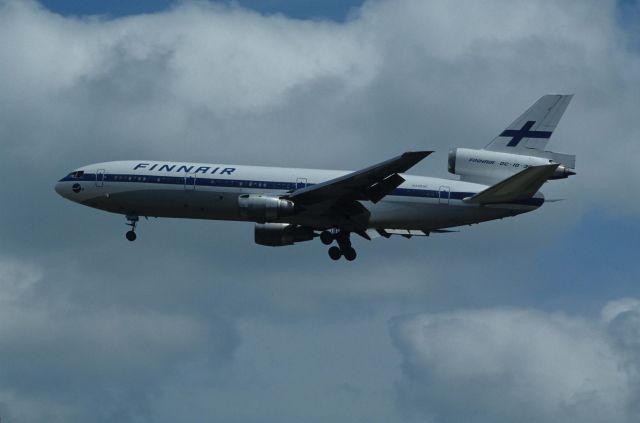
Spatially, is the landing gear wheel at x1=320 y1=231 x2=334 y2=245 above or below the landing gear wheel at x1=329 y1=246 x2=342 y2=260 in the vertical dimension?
above

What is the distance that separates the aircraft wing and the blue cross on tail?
762 centimetres

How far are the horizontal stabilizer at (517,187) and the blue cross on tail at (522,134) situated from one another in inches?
182

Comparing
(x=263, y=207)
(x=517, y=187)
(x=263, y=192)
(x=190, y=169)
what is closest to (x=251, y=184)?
(x=263, y=192)

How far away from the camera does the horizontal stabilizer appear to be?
57938 millimetres

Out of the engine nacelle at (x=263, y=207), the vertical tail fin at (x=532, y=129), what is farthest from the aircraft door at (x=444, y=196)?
the engine nacelle at (x=263, y=207)

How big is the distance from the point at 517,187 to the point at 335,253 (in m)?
11.2

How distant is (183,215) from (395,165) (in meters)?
12.4

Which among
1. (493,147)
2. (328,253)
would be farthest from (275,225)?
(493,147)

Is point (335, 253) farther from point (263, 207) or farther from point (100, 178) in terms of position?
point (100, 178)

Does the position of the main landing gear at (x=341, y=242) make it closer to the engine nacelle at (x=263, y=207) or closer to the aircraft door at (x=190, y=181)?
the engine nacelle at (x=263, y=207)

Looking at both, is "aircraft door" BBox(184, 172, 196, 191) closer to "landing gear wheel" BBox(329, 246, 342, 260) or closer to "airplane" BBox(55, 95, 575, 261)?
"airplane" BBox(55, 95, 575, 261)

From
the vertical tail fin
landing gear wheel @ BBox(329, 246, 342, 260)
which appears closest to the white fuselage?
landing gear wheel @ BBox(329, 246, 342, 260)

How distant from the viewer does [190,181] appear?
62.6m

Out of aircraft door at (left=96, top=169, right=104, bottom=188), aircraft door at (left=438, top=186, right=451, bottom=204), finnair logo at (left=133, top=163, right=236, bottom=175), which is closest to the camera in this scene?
aircraft door at (left=438, top=186, right=451, bottom=204)
